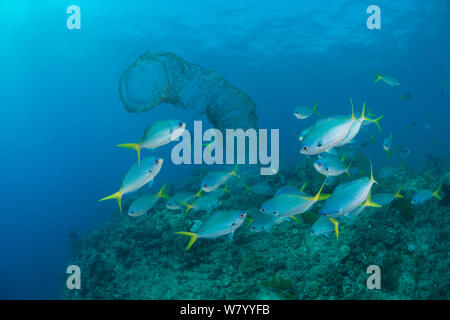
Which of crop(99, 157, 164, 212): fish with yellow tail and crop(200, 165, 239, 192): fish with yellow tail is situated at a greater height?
crop(99, 157, 164, 212): fish with yellow tail

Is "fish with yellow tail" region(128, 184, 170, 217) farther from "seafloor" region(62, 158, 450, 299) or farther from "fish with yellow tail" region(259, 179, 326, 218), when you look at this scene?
"fish with yellow tail" region(259, 179, 326, 218)

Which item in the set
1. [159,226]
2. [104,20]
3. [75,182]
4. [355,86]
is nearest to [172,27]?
[104,20]

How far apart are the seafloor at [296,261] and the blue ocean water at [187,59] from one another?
4.28m

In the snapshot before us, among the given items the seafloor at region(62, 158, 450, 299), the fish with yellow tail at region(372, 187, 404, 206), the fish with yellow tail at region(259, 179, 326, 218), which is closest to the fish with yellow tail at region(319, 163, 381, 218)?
the fish with yellow tail at region(259, 179, 326, 218)

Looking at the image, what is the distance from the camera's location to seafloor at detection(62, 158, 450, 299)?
4.14 m

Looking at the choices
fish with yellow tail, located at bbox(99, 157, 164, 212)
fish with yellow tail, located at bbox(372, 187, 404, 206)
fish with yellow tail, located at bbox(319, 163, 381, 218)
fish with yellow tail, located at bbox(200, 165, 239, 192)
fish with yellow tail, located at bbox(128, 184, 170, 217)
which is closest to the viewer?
fish with yellow tail, located at bbox(319, 163, 381, 218)

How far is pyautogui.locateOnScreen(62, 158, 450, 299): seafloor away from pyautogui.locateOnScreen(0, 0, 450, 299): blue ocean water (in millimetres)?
4280

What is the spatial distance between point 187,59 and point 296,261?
35.7 meters

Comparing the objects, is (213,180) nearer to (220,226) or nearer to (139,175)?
(220,226)

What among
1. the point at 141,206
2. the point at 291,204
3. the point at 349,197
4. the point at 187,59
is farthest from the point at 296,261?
the point at 187,59

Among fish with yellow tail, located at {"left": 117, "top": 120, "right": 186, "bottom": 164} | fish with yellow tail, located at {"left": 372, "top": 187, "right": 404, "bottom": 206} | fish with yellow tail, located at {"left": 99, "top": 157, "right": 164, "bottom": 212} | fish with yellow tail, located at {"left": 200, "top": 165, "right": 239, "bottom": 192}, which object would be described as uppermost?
fish with yellow tail, located at {"left": 117, "top": 120, "right": 186, "bottom": 164}

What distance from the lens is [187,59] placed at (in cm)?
3591
